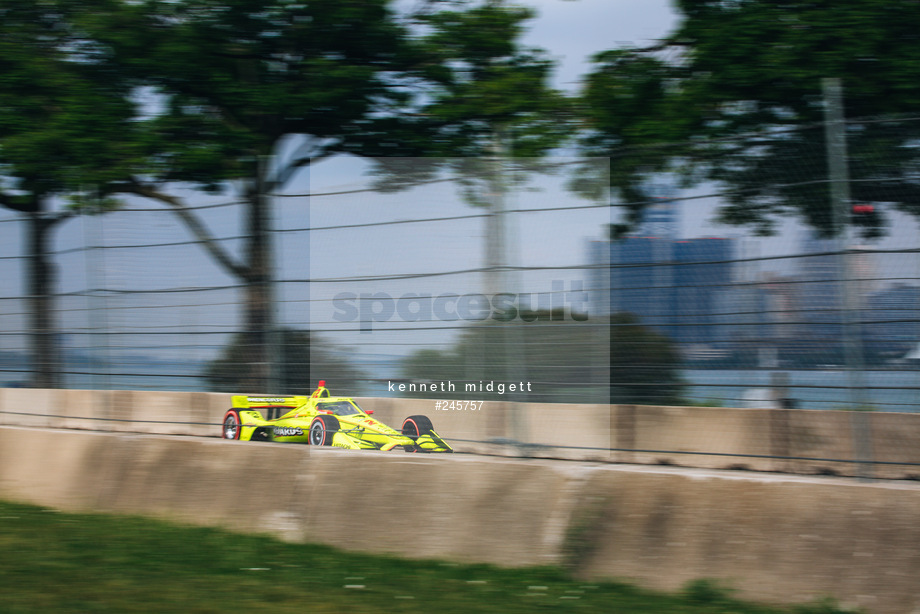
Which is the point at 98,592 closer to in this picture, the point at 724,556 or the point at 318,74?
the point at 724,556

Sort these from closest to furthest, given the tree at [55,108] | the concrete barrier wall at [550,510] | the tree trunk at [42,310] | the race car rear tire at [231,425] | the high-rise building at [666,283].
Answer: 1. the concrete barrier wall at [550,510]
2. the high-rise building at [666,283]
3. the race car rear tire at [231,425]
4. the tree trunk at [42,310]
5. the tree at [55,108]

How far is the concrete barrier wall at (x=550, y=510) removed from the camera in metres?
3.72

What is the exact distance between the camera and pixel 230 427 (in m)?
6.01

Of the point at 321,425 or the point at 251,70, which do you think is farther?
the point at 251,70

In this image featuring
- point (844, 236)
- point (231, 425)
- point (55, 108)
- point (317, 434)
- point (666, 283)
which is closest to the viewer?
point (844, 236)

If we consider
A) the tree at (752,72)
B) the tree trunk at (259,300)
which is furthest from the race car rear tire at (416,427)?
the tree at (752,72)

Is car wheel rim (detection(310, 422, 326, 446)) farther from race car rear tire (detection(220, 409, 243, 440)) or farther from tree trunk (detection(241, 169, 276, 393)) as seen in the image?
race car rear tire (detection(220, 409, 243, 440))

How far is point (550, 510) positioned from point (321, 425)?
174 cm

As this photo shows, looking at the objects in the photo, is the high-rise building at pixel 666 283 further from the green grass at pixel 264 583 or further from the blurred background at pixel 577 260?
the green grass at pixel 264 583

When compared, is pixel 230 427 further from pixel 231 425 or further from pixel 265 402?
pixel 265 402

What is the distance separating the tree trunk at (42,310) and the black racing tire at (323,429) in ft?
9.61

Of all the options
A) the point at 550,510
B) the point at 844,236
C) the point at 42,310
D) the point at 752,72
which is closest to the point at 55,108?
the point at 42,310

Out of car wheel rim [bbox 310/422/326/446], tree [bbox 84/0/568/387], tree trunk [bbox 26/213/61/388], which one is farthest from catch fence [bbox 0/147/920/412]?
tree [bbox 84/0/568/387]

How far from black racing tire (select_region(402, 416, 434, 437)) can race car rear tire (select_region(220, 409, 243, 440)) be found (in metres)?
1.43
